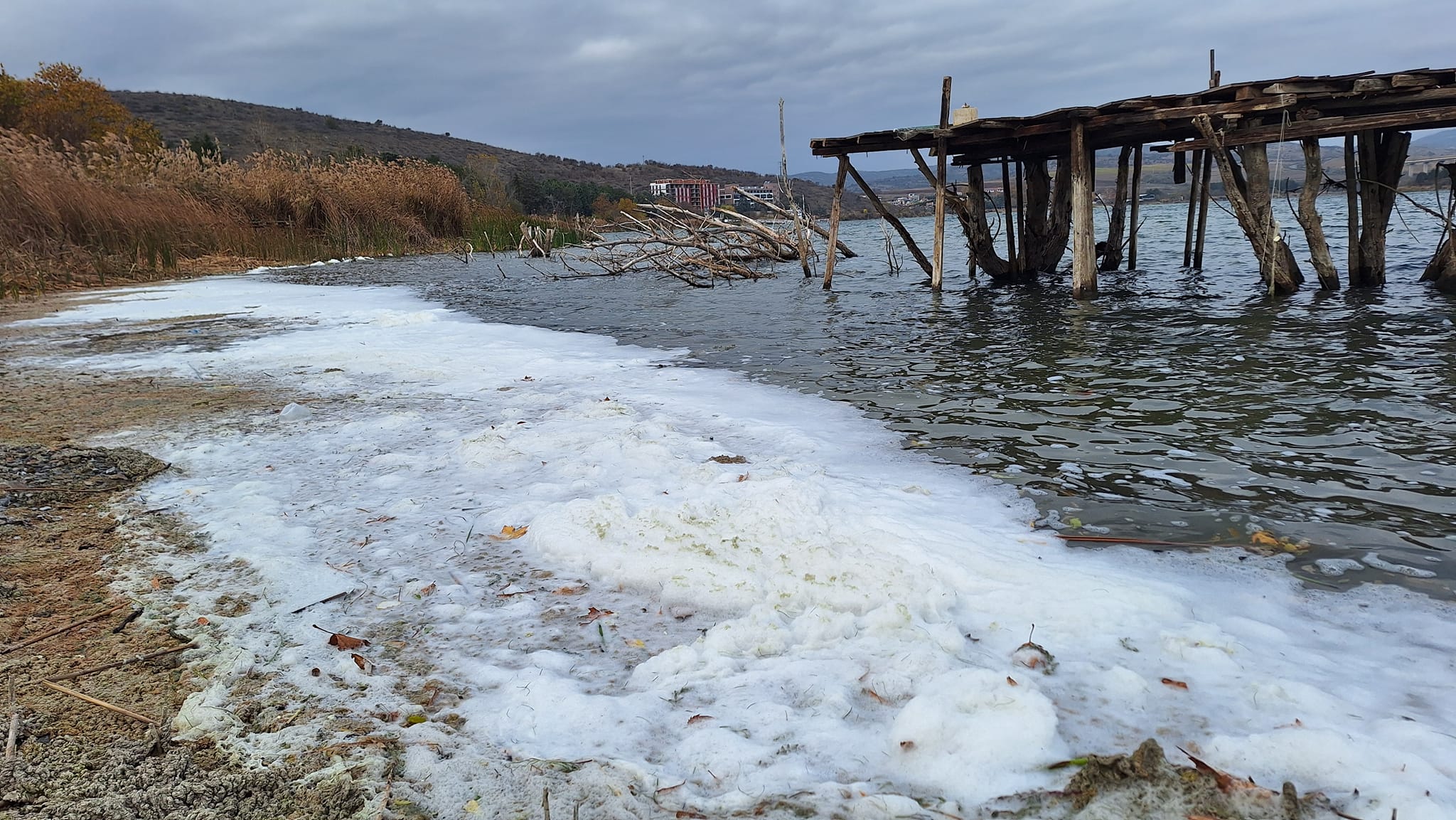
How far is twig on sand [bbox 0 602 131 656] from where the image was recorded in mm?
2078

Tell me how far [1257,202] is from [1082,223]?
1.84m

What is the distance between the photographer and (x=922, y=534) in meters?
2.94

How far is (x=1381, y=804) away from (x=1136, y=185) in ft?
49.9

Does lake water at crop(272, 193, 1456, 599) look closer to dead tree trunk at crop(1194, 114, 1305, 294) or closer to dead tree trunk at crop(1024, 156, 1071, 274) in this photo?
dead tree trunk at crop(1194, 114, 1305, 294)

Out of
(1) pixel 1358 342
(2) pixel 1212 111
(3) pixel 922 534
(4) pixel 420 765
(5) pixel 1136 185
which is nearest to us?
(4) pixel 420 765

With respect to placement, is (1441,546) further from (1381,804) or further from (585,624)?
(585,624)

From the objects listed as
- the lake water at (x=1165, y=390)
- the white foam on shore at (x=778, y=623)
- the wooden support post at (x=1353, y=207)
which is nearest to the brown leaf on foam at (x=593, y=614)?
the white foam on shore at (x=778, y=623)

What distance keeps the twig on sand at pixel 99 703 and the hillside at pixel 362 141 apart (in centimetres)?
5475

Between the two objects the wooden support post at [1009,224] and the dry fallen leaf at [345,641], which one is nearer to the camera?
the dry fallen leaf at [345,641]

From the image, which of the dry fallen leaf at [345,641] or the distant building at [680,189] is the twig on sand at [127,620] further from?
the distant building at [680,189]

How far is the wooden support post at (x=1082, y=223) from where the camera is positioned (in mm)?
10148

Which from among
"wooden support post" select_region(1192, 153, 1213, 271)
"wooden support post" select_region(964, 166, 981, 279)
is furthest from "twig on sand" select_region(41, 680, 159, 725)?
"wooden support post" select_region(1192, 153, 1213, 271)

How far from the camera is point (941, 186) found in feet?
40.3

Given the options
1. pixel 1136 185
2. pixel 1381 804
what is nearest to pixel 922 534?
pixel 1381 804
